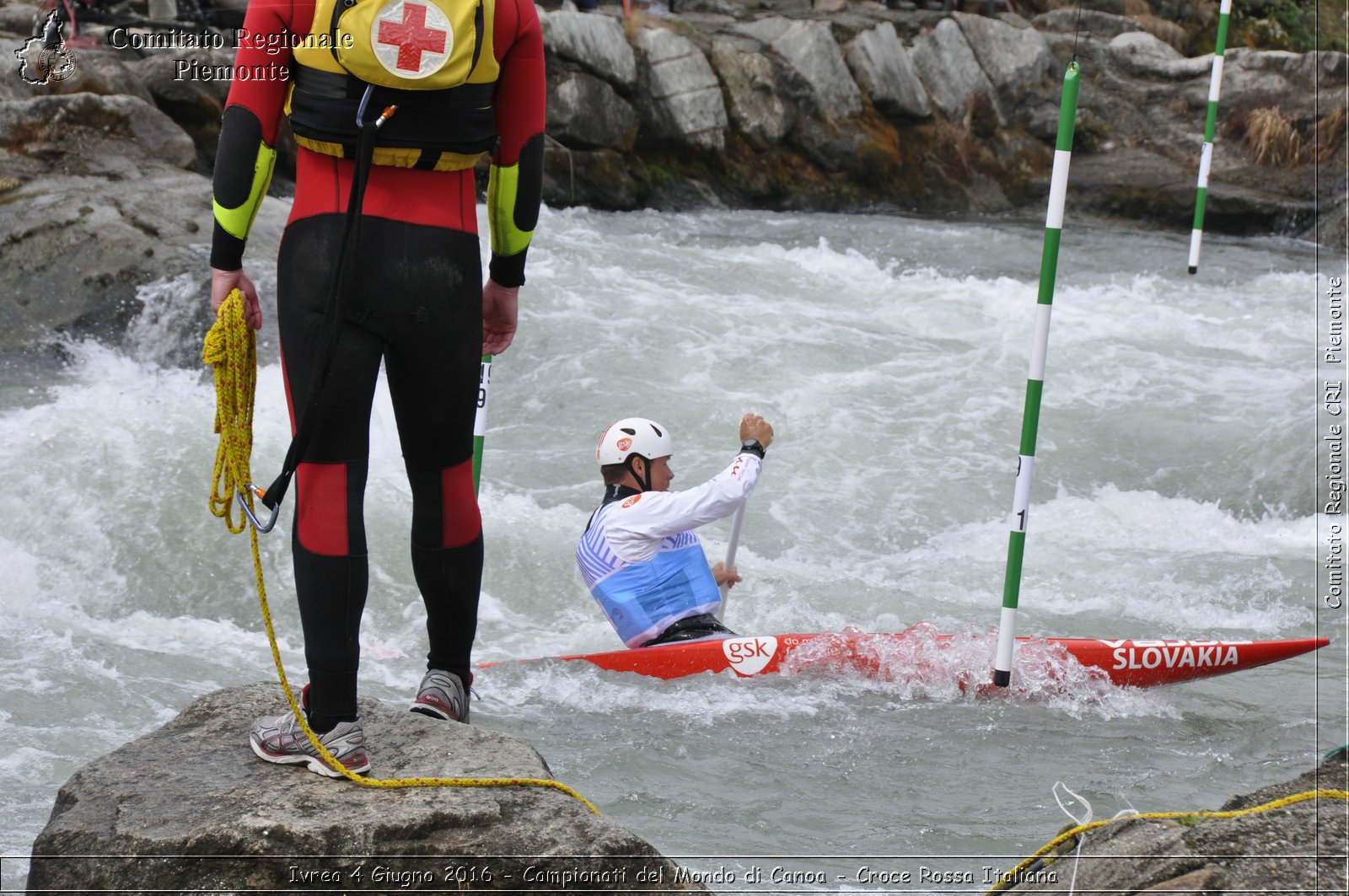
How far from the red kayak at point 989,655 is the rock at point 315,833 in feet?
6.79

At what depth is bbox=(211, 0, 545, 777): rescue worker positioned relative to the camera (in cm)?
241

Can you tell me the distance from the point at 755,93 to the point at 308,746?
1325cm

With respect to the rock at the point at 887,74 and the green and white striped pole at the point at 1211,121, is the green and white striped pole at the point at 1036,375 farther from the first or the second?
the rock at the point at 887,74

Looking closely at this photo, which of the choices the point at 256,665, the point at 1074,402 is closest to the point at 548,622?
the point at 256,665

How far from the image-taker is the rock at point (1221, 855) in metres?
2.14

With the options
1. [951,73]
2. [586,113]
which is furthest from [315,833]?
[951,73]

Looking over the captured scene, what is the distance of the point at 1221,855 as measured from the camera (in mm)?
2232

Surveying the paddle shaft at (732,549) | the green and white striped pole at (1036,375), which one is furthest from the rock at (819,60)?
the green and white striped pole at (1036,375)

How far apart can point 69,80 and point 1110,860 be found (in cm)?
964

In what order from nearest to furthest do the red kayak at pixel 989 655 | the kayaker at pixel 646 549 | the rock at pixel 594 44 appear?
the kayaker at pixel 646 549 → the red kayak at pixel 989 655 → the rock at pixel 594 44

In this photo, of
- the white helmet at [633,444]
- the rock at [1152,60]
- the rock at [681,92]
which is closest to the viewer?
the white helmet at [633,444]

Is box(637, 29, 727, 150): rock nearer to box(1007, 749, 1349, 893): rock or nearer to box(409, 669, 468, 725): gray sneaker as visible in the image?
box(409, 669, 468, 725): gray sneaker

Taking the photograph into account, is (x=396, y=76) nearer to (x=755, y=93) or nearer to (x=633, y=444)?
(x=633, y=444)

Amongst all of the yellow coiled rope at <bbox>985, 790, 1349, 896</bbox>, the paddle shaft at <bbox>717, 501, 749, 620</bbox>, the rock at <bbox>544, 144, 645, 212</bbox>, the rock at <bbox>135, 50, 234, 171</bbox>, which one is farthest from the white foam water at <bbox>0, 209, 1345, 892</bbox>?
the rock at <bbox>135, 50, 234, 171</bbox>
